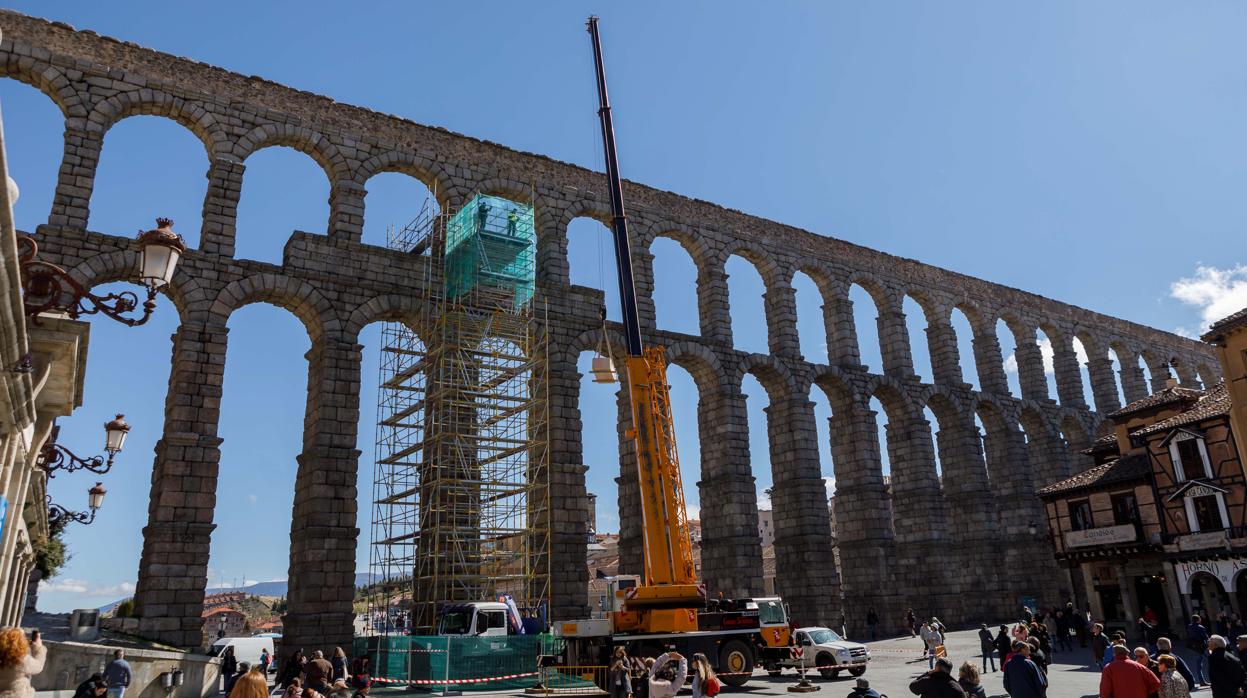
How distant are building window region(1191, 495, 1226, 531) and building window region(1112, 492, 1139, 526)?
6.24 ft

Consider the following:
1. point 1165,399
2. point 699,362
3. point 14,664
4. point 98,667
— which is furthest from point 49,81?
point 1165,399

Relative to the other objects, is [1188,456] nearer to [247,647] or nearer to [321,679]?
[321,679]

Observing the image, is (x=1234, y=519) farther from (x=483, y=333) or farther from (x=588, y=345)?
(x=483, y=333)

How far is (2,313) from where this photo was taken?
632cm

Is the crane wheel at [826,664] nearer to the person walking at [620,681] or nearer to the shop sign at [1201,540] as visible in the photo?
the person walking at [620,681]

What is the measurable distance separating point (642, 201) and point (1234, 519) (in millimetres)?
22450

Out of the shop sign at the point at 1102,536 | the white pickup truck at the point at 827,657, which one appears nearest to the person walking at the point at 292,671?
the white pickup truck at the point at 827,657

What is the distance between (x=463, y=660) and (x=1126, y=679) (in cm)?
1430

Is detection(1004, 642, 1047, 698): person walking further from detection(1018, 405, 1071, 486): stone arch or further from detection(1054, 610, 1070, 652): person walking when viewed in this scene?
detection(1018, 405, 1071, 486): stone arch

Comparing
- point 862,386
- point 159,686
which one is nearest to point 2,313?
point 159,686

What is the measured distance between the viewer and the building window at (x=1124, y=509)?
2750cm

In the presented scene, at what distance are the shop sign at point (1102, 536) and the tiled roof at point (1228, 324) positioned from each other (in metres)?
6.92

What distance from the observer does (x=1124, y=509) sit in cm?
2795

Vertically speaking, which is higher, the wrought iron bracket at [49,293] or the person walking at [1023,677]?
the wrought iron bracket at [49,293]
